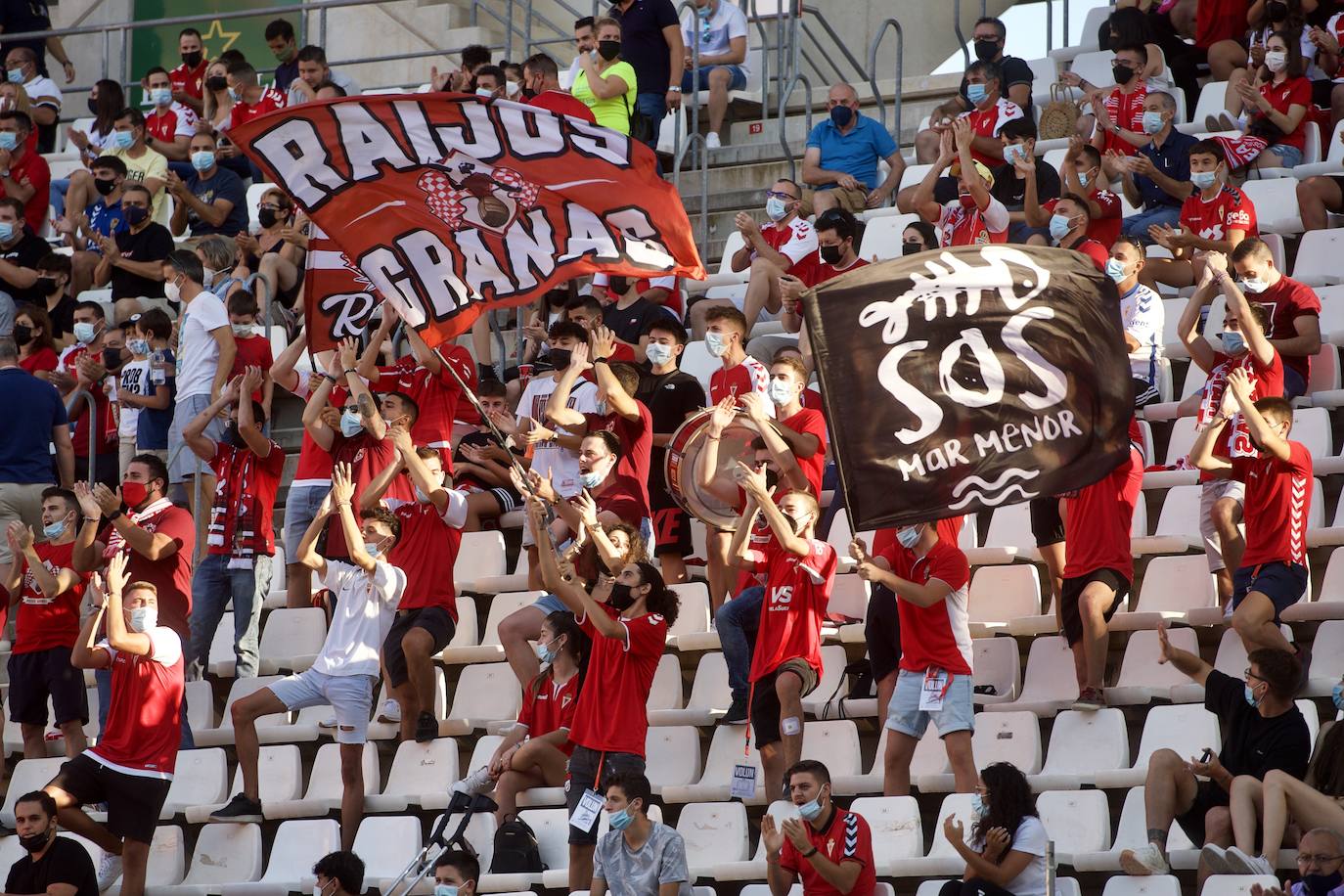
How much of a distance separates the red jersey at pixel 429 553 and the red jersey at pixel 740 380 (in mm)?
1363

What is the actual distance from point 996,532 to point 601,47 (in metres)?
4.72

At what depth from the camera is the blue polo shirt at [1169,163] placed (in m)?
12.1

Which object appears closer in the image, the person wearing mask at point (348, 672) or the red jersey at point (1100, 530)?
the red jersey at point (1100, 530)

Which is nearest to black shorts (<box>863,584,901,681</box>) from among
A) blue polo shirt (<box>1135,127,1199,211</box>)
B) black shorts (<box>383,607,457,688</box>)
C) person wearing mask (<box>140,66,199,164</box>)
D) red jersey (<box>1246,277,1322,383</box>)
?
black shorts (<box>383,607,457,688</box>)

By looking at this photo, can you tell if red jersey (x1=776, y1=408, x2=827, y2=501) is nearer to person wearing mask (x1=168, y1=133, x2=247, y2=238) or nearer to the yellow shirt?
the yellow shirt

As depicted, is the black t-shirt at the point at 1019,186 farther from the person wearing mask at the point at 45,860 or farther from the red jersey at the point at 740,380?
the person wearing mask at the point at 45,860

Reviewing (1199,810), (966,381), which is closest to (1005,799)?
(1199,810)

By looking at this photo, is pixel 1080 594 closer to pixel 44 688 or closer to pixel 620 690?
pixel 620 690

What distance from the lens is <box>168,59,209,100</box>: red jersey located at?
54.2 feet

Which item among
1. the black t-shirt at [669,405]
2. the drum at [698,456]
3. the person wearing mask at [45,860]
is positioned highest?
the black t-shirt at [669,405]

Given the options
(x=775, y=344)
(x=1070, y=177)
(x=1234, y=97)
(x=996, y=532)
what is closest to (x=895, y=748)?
(x=996, y=532)

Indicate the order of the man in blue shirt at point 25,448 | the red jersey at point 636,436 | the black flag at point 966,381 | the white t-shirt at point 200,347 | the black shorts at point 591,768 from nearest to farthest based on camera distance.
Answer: the black flag at point 966,381
the black shorts at point 591,768
the red jersey at point 636,436
the white t-shirt at point 200,347
the man in blue shirt at point 25,448

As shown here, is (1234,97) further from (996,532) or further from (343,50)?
(343,50)

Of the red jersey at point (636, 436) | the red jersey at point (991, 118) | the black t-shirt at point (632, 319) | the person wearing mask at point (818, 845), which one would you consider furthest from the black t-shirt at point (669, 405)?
the person wearing mask at point (818, 845)
